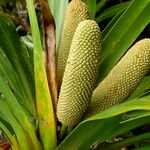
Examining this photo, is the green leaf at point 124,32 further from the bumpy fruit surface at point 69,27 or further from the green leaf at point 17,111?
the green leaf at point 17,111

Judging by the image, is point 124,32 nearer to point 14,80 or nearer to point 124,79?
point 124,79

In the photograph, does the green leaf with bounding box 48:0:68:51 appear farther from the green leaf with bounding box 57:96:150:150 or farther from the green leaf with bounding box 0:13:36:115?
the green leaf with bounding box 57:96:150:150

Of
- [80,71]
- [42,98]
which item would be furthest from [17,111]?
[80,71]

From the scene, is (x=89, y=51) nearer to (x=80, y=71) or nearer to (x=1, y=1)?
(x=80, y=71)

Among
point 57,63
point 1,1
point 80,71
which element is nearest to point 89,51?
point 80,71

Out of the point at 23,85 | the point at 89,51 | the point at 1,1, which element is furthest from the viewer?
the point at 1,1
